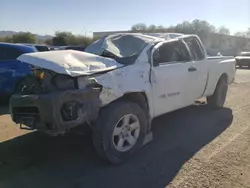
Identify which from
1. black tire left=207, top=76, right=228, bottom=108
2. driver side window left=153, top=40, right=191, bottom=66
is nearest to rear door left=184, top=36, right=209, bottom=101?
driver side window left=153, top=40, right=191, bottom=66

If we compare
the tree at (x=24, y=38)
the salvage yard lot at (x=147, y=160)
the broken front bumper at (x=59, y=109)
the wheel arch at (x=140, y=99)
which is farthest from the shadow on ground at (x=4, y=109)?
the tree at (x=24, y=38)

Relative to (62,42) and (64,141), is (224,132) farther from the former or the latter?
(62,42)

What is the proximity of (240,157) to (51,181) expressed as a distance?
2785 millimetres

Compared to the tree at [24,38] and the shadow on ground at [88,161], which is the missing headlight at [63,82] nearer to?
the shadow on ground at [88,161]

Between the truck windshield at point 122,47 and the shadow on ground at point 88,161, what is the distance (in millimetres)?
1516

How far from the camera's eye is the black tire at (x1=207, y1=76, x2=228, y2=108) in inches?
299

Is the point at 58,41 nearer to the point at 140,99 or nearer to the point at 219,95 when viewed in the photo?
the point at 219,95

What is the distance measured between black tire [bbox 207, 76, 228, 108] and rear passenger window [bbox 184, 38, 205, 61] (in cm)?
128

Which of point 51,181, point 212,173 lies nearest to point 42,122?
A: point 51,181

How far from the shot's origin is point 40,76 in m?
4.33

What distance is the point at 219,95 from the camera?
766 cm

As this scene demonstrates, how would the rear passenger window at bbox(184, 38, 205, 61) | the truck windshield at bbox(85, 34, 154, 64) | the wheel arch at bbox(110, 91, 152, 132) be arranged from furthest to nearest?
the rear passenger window at bbox(184, 38, 205, 61)
the truck windshield at bbox(85, 34, 154, 64)
the wheel arch at bbox(110, 91, 152, 132)

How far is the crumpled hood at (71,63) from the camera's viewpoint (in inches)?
155

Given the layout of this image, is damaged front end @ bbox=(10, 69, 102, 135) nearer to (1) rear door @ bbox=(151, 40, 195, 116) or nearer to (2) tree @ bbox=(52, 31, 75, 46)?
(1) rear door @ bbox=(151, 40, 195, 116)
